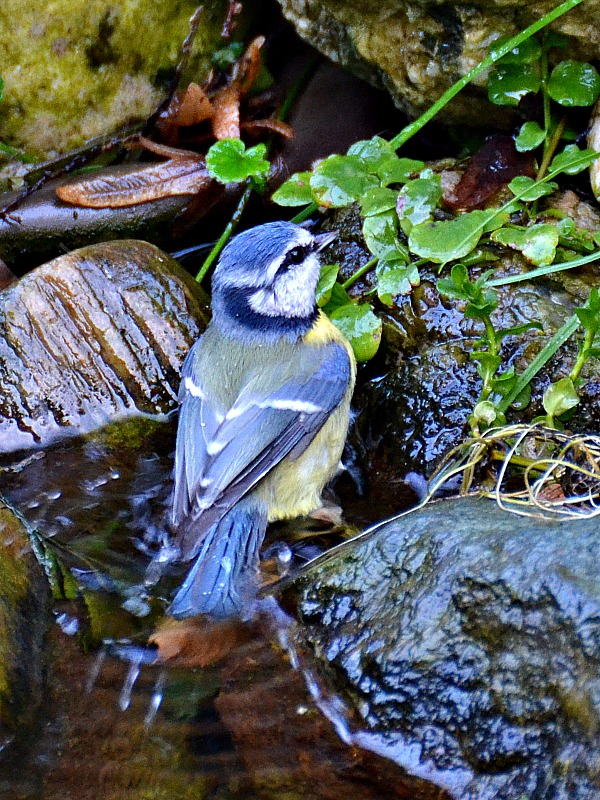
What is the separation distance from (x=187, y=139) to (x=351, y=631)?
302cm

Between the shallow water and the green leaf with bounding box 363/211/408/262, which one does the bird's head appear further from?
the shallow water

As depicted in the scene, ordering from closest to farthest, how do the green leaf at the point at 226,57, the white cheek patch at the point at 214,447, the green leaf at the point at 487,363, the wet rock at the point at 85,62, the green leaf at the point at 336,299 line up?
the green leaf at the point at 487,363 → the white cheek patch at the point at 214,447 → the green leaf at the point at 336,299 → the wet rock at the point at 85,62 → the green leaf at the point at 226,57

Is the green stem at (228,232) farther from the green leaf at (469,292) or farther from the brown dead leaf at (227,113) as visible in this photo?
the green leaf at (469,292)

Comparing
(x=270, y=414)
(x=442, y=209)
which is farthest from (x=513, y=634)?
(x=442, y=209)

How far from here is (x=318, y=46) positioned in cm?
429

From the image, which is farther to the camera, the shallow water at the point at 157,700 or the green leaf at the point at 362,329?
the green leaf at the point at 362,329

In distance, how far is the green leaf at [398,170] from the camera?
3.73 metres

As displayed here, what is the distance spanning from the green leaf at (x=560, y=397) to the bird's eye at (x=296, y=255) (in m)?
1.09

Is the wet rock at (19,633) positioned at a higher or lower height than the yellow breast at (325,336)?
higher

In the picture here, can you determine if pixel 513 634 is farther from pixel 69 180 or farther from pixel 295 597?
pixel 69 180

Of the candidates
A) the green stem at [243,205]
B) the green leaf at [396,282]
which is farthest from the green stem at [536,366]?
the green stem at [243,205]

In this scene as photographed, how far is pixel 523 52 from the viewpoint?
11.9 feet

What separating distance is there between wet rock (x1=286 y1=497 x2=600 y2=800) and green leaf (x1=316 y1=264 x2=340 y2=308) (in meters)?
1.36

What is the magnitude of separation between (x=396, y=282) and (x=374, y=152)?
2.33 feet
